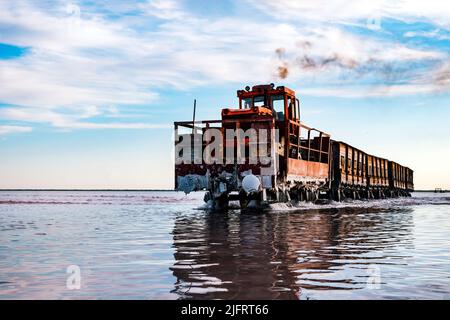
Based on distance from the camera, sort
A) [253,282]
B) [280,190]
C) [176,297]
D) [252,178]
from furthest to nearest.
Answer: [280,190], [252,178], [253,282], [176,297]

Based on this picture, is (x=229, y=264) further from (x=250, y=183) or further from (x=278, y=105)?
(x=278, y=105)

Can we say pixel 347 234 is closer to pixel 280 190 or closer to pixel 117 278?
pixel 117 278

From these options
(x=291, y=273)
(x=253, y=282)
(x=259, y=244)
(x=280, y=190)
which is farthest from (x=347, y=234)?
(x=280, y=190)

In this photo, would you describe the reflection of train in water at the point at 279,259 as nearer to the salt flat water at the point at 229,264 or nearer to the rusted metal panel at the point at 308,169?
the salt flat water at the point at 229,264

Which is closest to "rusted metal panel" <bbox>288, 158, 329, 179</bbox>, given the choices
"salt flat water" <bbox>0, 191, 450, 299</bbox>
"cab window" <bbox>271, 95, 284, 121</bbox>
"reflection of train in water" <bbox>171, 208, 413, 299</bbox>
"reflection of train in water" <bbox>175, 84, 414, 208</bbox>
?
"reflection of train in water" <bbox>175, 84, 414, 208</bbox>

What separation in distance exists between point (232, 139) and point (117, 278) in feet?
42.5

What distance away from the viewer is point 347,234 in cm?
1065

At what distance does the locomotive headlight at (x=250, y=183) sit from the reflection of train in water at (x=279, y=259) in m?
5.17

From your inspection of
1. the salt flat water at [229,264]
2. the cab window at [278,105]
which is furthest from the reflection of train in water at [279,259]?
the cab window at [278,105]

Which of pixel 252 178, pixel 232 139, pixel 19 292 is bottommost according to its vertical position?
pixel 19 292

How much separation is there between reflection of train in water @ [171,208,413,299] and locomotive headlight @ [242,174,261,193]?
517cm

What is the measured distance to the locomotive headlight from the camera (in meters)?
A: 17.0

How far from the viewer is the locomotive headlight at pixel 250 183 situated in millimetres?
17047

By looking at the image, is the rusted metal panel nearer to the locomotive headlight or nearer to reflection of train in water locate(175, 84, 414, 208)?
reflection of train in water locate(175, 84, 414, 208)
